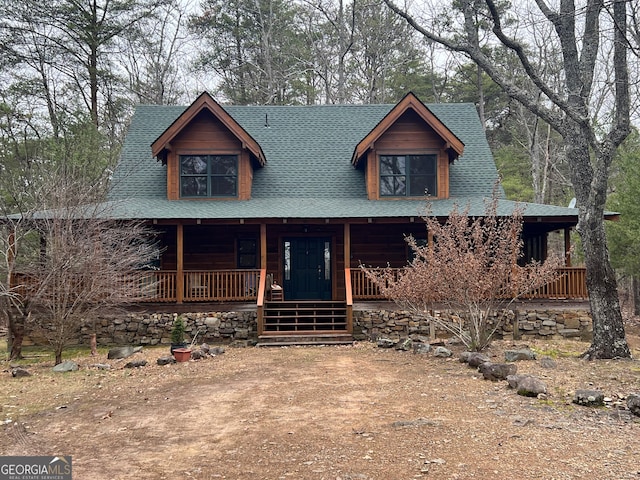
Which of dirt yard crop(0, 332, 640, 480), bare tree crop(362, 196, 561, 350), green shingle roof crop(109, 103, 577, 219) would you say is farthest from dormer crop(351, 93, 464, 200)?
dirt yard crop(0, 332, 640, 480)

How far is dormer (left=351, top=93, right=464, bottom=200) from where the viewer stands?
14.5 m

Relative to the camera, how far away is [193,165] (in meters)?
14.6

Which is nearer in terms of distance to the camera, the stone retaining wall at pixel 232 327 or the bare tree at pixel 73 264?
the bare tree at pixel 73 264

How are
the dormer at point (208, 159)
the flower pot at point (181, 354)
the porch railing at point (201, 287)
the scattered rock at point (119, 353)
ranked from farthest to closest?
the dormer at point (208, 159), the porch railing at point (201, 287), the scattered rock at point (119, 353), the flower pot at point (181, 354)

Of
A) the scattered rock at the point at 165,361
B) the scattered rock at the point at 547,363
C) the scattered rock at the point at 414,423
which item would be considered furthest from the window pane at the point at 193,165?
the scattered rock at the point at 414,423

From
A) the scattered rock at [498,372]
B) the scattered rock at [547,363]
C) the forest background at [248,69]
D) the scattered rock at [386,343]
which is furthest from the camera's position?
the forest background at [248,69]

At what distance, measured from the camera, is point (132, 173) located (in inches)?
611

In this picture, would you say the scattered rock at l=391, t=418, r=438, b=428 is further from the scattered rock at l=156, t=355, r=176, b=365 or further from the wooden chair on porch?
the wooden chair on porch

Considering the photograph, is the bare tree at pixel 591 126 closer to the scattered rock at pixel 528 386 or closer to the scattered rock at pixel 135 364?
the scattered rock at pixel 528 386

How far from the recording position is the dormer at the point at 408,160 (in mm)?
14500

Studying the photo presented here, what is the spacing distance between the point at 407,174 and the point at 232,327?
22.7 feet

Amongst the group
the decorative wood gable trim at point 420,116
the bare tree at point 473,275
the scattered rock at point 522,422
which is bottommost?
the scattered rock at point 522,422

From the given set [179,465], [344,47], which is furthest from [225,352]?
[344,47]

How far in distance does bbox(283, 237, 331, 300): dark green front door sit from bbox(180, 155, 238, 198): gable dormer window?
249 cm
